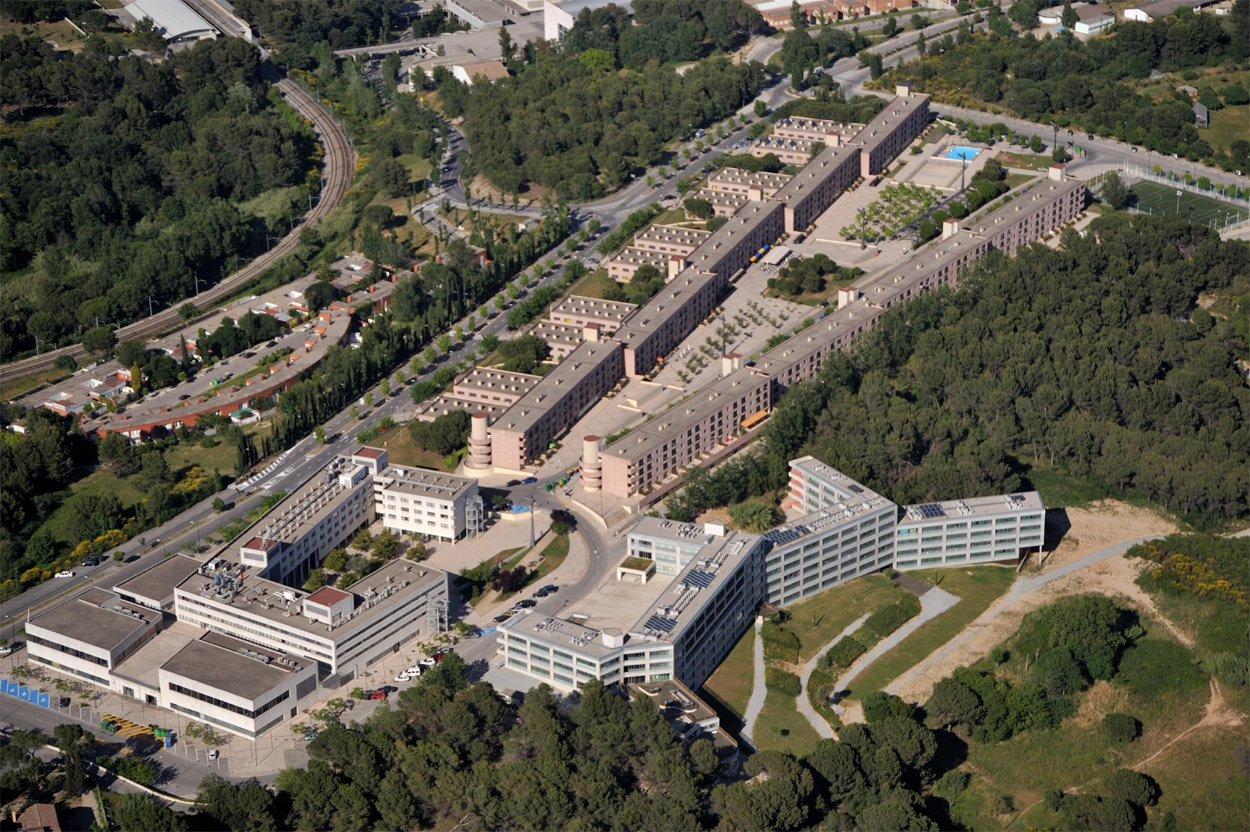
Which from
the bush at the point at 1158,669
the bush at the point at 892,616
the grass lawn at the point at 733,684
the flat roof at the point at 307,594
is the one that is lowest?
the grass lawn at the point at 733,684

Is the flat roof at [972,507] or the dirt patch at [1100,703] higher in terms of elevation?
the flat roof at [972,507]

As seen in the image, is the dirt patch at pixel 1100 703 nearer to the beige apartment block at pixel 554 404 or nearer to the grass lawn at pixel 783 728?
the grass lawn at pixel 783 728

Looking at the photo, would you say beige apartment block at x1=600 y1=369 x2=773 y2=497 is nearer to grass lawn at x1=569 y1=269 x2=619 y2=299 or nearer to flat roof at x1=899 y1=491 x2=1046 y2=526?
flat roof at x1=899 y1=491 x2=1046 y2=526

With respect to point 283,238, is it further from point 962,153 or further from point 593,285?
point 962,153

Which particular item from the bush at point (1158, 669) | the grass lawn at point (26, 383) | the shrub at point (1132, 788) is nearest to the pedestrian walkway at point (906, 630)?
the bush at point (1158, 669)

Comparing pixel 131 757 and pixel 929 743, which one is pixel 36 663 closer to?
pixel 131 757

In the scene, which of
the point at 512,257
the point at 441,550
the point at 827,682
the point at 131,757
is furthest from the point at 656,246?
the point at 131,757
